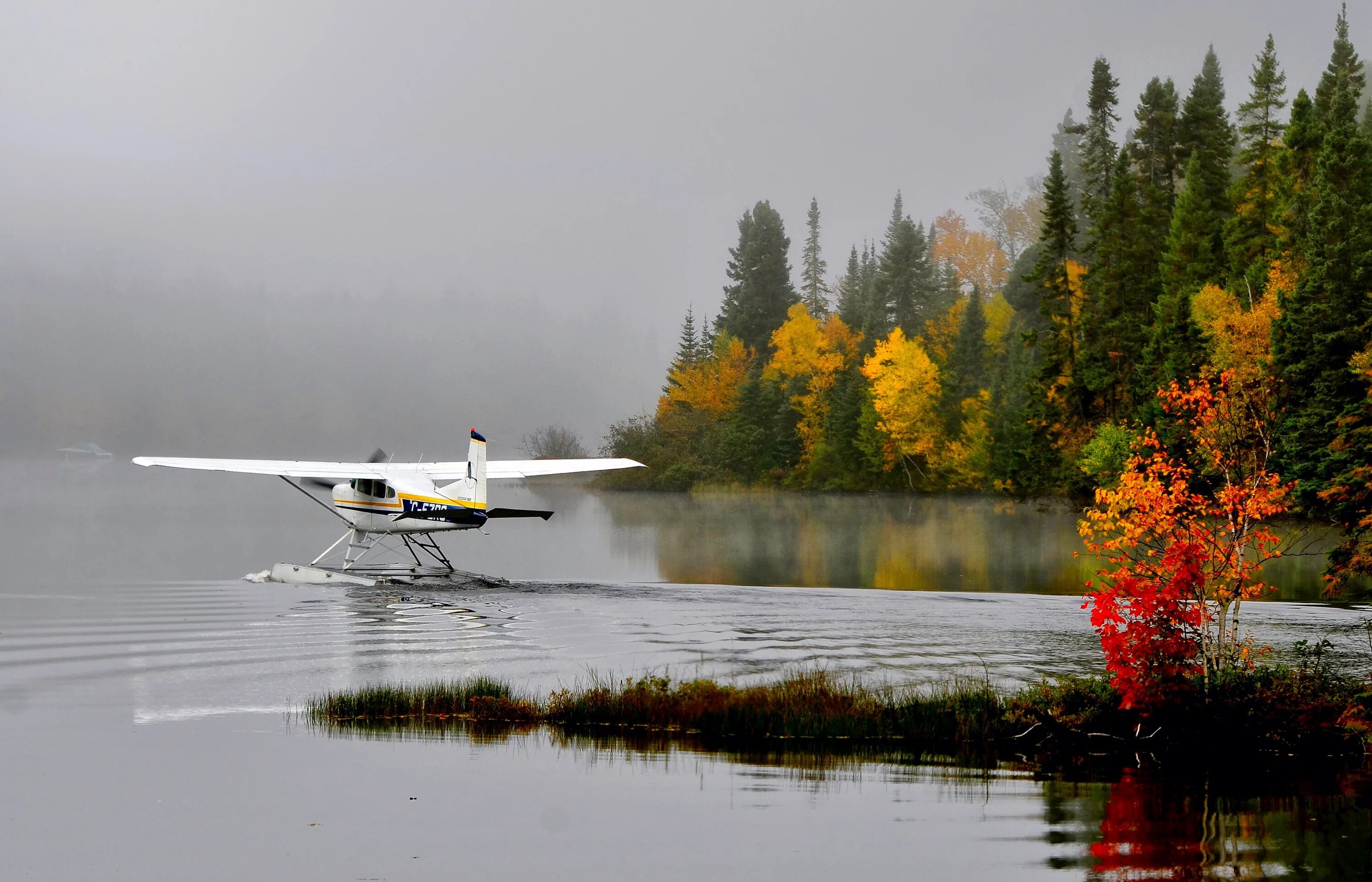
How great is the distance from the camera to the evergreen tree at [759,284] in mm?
104750

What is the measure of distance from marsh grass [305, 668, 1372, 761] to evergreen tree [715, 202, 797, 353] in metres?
90.3

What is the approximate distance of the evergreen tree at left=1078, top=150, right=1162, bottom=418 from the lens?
182ft

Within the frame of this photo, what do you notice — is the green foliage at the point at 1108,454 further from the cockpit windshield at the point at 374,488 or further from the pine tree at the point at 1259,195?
the cockpit windshield at the point at 374,488

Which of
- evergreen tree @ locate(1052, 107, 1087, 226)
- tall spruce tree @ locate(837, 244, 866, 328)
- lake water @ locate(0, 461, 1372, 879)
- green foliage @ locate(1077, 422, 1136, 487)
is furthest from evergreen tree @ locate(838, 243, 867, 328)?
lake water @ locate(0, 461, 1372, 879)

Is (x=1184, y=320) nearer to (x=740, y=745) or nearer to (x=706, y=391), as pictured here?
(x=740, y=745)

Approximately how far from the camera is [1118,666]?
459 inches

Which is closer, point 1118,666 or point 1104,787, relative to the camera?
point 1104,787

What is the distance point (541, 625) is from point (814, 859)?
15.3 m

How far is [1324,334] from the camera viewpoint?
118 feet

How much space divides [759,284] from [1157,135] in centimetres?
4655

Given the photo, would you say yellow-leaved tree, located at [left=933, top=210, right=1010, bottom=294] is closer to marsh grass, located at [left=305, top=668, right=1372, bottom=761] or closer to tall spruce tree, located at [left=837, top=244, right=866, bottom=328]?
tall spruce tree, located at [left=837, top=244, right=866, bottom=328]

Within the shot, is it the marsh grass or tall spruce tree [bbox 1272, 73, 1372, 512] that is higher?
tall spruce tree [bbox 1272, 73, 1372, 512]

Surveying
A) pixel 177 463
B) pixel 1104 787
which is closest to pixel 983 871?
pixel 1104 787

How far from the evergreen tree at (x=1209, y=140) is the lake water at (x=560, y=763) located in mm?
33811
